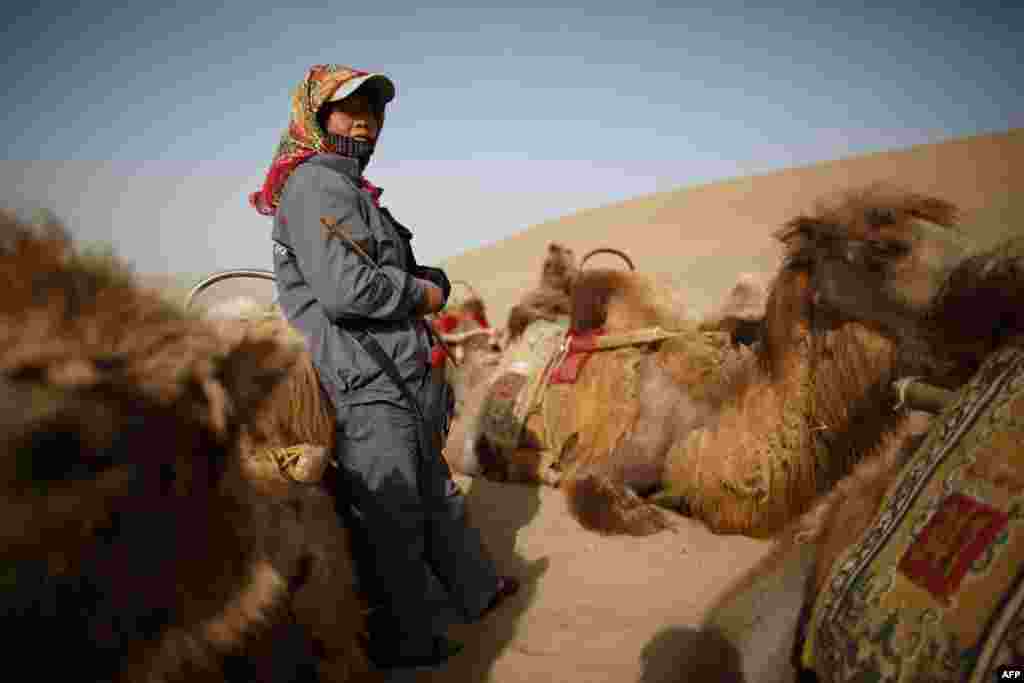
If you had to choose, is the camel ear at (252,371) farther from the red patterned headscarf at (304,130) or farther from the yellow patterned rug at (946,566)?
the red patterned headscarf at (304,130)

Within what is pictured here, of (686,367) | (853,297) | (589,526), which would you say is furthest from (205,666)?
(686,367)

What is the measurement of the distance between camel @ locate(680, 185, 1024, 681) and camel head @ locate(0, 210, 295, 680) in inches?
41.5

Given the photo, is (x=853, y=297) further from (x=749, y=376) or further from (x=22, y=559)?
(x=22, y=559)

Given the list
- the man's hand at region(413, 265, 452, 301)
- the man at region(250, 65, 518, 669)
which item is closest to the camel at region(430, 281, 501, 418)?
the man's hand at region(413, 265, 452, 301)

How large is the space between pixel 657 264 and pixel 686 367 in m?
20.1

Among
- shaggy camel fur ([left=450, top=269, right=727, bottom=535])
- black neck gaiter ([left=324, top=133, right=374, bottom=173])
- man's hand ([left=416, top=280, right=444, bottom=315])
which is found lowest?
shaggy camel fur ([left=450, top=269, right=727, bottom=535])

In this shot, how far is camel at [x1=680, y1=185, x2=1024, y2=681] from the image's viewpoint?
84cm

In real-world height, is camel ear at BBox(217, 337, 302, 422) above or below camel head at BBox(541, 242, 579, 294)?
above

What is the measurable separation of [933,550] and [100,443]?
1.23 meters

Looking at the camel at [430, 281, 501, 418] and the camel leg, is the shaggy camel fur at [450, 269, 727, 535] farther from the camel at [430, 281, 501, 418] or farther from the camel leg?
A: the camel leg

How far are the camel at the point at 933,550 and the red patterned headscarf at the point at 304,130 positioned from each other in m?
1.98

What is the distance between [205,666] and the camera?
0.94 meters

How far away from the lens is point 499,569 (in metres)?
3.13

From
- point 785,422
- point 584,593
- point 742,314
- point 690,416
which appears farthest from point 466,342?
point 785,422
